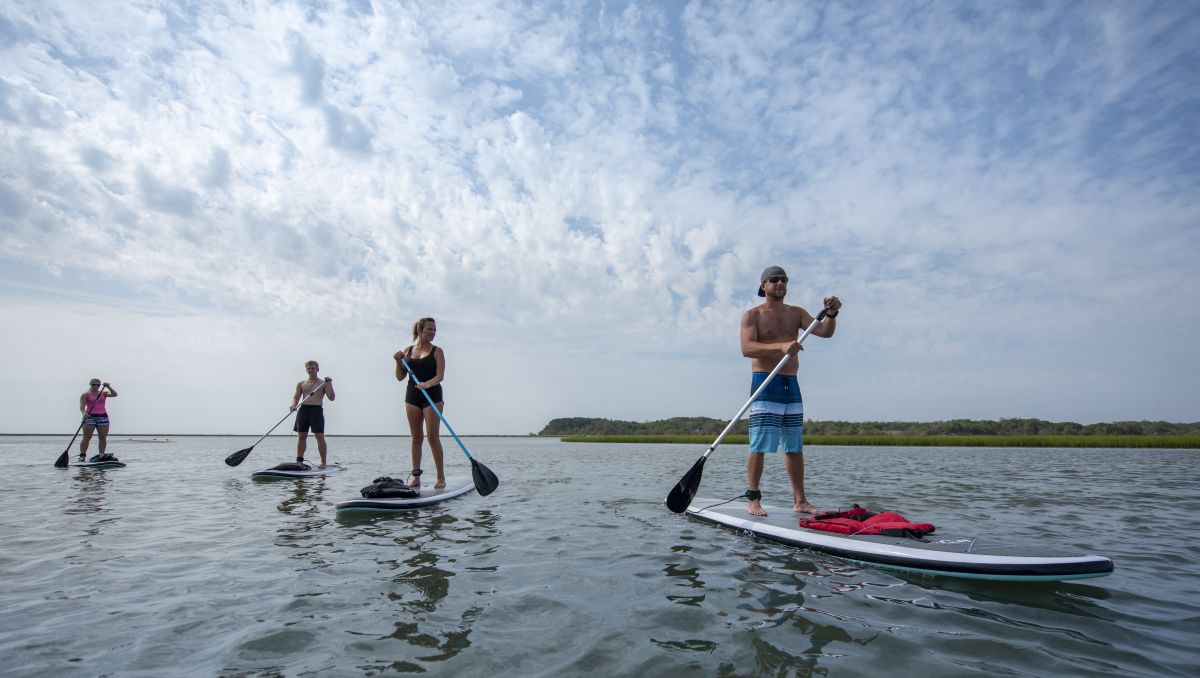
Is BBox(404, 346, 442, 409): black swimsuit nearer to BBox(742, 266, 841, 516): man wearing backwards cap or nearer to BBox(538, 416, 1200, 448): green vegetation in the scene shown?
BBox(742, 266, 841, 516): man wearing backwards cap

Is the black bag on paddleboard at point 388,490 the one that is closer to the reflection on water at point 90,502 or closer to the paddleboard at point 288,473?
the reflection on water at point 90,502

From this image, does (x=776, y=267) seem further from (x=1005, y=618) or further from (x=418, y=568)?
(x=418, y=568)

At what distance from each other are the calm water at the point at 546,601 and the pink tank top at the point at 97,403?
388 inches

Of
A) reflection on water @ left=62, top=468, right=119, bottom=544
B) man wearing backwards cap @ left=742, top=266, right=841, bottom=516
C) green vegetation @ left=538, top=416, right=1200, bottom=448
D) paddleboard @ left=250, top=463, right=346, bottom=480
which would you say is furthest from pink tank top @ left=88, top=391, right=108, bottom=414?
green vegetation @ left=538, top=416, right=1200, bottom=448

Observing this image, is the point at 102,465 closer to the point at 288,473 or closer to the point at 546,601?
the point at 288,473

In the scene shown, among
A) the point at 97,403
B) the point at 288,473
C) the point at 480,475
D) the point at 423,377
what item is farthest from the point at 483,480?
the point at 97,403

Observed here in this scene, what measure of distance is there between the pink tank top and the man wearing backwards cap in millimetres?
17785

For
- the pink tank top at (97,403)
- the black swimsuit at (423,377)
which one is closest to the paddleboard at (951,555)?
the black swimsuit at (423,377)

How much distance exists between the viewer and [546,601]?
13.3ft

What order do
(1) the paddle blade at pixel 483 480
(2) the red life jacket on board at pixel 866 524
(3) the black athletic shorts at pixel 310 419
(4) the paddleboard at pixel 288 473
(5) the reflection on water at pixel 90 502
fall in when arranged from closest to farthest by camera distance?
1. (2) the red life jacket on board at pixel 866 524
2. (5) the reflection on water at pixel 90 502
3. (1) the paddle blade at pixel 483 480
4. (4) the paddleboard at pixel 288 473
5. (3) the black athletic shorts at pixel 310 419

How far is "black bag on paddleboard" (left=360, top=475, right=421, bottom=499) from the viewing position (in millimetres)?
8047

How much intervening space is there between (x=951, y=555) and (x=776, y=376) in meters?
2.65

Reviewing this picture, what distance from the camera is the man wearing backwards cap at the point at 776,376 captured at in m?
6.69

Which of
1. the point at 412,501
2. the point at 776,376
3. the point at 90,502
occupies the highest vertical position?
the point at 776,376
